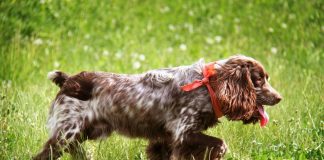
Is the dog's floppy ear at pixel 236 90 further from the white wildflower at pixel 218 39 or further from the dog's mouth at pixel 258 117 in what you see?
the white wildflower at pixel 218 39

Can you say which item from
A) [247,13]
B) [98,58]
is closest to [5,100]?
[98,58]

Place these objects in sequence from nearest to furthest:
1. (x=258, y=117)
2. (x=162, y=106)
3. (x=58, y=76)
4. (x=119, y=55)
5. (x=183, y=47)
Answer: (x=162, y=106)
(x=258, y=117)
(x=58, y=76)
(x=119, y=55)
(x=183, y=47)

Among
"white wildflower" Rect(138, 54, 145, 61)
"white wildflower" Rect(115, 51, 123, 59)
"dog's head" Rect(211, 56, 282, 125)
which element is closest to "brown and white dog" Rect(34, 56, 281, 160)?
"dog's head" Rect(211, 56, 282, 125)

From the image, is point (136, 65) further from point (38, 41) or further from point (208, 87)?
point (208, 87)

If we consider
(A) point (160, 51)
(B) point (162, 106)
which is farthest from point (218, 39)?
(B) point (162, 106)

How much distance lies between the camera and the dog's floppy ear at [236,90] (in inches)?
250

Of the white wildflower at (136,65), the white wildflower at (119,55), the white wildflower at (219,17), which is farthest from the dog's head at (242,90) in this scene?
the white wildflower at (219,17)

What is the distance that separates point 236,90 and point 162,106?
690 millimetres

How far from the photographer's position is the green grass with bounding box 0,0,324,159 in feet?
23.5

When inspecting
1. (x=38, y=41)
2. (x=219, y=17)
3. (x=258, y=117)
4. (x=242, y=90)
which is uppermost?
(x=219, y=17)

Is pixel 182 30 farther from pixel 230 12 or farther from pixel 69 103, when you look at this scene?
pixel 69 103

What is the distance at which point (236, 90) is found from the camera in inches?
253

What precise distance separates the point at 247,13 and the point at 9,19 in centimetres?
532

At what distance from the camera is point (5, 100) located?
8086 millimetres
